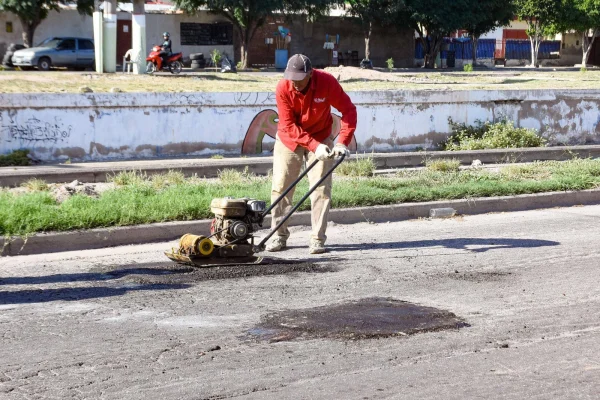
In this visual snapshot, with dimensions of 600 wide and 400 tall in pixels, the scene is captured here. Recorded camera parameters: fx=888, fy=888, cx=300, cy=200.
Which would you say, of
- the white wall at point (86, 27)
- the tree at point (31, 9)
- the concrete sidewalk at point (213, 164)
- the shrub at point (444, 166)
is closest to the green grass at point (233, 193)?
the shrub at point (444, 166)

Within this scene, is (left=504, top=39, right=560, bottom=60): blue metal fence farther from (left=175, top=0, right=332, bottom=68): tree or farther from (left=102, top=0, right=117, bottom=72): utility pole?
(left=102, top=0, right=117, bottom=72): utility pole

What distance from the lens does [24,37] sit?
4059 centimetres

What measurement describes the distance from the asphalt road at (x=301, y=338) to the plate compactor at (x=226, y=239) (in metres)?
0.16

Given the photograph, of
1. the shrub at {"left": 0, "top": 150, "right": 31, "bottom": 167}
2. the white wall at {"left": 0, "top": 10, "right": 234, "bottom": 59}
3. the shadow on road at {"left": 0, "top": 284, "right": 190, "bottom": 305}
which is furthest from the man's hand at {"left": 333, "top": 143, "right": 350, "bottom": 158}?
the white wall at {"left": 0, "top": 10, "right": 234, "bottom": 59}

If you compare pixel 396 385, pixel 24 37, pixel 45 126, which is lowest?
pixel 396 385

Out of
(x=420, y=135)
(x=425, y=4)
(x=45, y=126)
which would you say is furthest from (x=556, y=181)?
(x=425, y=4)

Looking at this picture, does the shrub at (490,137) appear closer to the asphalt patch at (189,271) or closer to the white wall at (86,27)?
the asphalt patch at (189,271)

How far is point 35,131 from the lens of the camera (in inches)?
559

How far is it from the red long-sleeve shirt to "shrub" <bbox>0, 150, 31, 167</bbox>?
22.1ft

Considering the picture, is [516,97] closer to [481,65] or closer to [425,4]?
[425,4]

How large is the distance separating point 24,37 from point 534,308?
3778cm

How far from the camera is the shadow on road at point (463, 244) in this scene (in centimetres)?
891

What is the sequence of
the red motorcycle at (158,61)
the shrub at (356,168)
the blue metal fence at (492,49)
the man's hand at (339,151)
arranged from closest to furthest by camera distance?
the man's hand at (339,151) → the shrub at (356,168) → the red motorcycle at (158,61) → the blue metal fence at (492,49)

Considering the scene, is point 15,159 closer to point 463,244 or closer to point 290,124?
point 290,124
